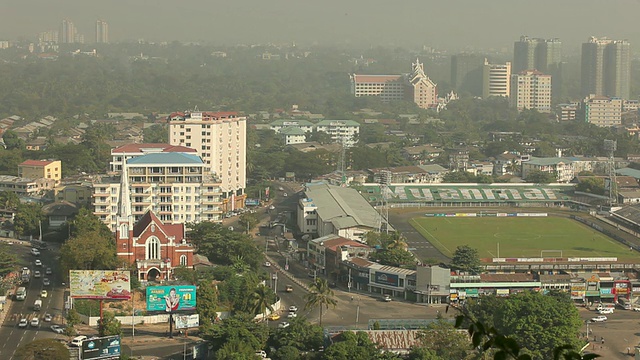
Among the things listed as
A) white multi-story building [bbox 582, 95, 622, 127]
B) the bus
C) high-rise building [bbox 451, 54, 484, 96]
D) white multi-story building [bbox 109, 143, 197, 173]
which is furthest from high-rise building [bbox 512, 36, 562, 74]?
the bus

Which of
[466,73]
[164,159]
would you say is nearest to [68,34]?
[466,73]

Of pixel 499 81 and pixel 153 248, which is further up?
pixel 499 81

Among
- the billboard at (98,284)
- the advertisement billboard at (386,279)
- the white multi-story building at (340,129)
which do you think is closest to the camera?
the billboard at (98,284)

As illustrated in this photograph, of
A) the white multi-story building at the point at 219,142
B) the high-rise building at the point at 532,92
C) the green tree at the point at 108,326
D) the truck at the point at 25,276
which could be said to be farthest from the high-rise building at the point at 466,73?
the green tree at the point at 108,326

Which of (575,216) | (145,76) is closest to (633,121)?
(575,216)

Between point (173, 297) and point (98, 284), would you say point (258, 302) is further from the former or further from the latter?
point (98, 284)

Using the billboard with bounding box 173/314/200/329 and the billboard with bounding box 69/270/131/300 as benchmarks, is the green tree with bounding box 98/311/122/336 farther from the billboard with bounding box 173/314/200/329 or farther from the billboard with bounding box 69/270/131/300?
the billboard with bounding box 173/314/200/329

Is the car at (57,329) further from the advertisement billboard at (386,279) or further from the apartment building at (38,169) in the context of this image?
the apartment building at (38,169)
